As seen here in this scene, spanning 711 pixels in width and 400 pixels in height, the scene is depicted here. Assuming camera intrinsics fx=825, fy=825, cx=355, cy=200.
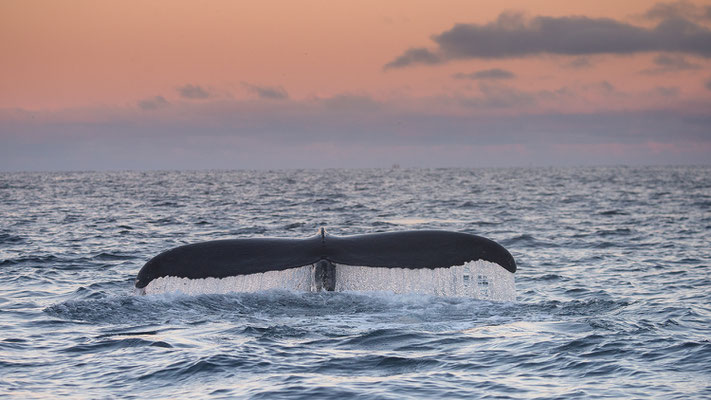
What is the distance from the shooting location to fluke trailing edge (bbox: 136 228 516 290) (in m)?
8.38

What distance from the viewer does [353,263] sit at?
8.78 metres

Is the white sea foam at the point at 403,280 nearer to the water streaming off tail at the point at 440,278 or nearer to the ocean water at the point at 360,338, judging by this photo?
the water streaming off tail at the point at 440,278

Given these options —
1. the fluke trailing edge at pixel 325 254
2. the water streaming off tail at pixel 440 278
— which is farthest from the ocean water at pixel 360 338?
the fluke trailing edge at pixel 325 254

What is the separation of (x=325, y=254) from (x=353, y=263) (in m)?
0.43

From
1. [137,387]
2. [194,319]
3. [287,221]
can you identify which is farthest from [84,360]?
[287,221]

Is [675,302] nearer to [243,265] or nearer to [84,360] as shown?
[243,265]

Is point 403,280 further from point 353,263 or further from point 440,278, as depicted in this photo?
point 353,263

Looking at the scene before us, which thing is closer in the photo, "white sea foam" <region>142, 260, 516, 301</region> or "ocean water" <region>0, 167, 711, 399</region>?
"ocean water" <region>0, 167, 711, 399</region>

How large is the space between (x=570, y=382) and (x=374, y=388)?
1.69 meters

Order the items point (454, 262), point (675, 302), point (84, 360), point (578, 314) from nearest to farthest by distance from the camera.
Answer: point (84, 360), point (454, 262), point (578, 314), point (675, 302)

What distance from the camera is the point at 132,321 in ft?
30.2

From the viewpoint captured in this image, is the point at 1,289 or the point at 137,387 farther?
the point at 1,289

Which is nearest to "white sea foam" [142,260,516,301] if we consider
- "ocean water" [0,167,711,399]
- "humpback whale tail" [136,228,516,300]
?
"humpback whale tail" [136,228,516,300]

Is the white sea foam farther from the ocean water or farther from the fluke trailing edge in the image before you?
the ocean water
